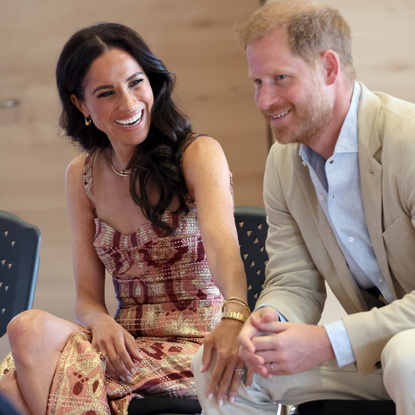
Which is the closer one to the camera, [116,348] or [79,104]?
[116,348]

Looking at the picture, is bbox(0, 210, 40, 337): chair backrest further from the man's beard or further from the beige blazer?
the man's beard

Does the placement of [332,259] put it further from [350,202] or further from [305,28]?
[305,28]

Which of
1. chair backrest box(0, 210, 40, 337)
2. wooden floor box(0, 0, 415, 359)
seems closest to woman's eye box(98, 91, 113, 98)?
chair backrest box(0, 210, 40, 337)

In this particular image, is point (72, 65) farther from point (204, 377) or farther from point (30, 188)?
point (30, 188)

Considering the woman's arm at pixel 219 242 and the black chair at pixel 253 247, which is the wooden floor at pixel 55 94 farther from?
the woman's arm at pixel 219 242

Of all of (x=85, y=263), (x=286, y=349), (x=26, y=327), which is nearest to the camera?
(x=286, y=349)

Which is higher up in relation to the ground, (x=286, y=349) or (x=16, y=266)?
(x=16, y=266)

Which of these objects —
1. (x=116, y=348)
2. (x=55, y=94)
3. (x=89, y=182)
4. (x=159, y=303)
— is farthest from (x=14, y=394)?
(x=55, y=94)

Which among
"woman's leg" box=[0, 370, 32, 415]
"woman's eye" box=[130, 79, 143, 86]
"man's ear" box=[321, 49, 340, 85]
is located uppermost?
"woman's eye" box=[130, 79, 143, 86]

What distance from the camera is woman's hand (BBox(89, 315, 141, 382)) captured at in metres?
1.49

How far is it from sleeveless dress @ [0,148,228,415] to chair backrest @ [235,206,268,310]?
0.24 metres

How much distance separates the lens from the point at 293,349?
121 centimetres

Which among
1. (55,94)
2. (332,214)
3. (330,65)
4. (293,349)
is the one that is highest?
(55,94)

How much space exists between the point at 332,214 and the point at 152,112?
2.51ft
